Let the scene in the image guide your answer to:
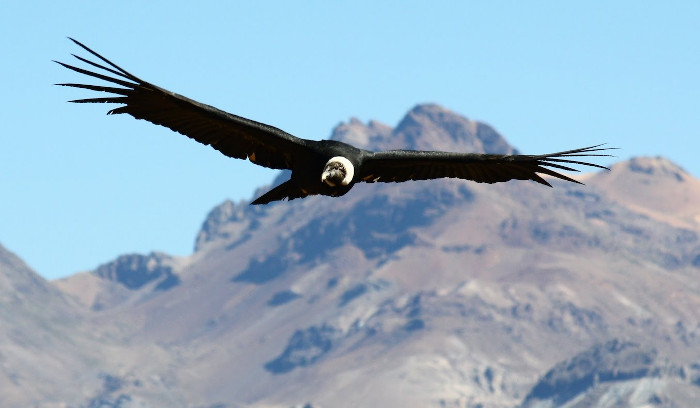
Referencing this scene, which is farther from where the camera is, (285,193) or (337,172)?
(285,193)

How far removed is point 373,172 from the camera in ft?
125

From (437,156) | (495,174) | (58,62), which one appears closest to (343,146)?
(437,156)

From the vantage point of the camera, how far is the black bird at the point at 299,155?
112 ft

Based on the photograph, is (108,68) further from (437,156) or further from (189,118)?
(437,156)

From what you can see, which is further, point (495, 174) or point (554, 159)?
point (495, 174)

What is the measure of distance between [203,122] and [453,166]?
7.18 metres

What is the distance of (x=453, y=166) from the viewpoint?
1533 inches

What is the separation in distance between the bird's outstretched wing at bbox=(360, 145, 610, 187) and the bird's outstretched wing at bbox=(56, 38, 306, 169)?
235 cm

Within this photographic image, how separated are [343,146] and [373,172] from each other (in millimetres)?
2688

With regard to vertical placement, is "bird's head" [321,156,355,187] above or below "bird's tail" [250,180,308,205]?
below

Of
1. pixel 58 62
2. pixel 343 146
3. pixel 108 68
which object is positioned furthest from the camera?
pixel 343 146

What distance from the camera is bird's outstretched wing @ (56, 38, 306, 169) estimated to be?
34.2m

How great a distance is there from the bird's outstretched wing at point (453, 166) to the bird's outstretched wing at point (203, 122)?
92.4 inches

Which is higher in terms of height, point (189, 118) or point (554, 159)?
point (189, 118)
